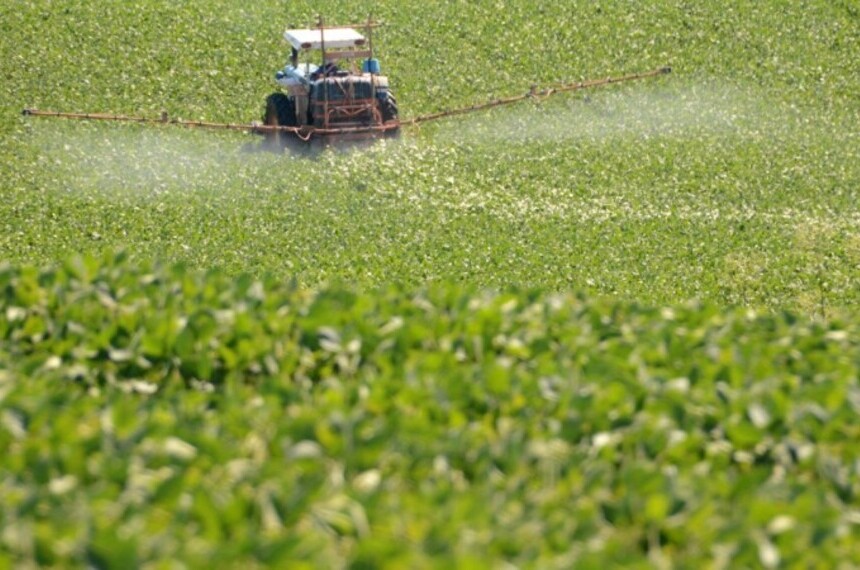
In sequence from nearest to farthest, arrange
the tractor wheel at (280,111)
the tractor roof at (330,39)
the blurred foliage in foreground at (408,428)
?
the blurred foliage in foreground at (408,428), the tractor roof at (330,39), the tractor wheel at (280,111)

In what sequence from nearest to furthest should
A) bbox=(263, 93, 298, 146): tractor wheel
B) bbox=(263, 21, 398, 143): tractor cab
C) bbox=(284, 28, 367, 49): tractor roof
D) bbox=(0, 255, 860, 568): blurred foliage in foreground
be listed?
1. bbox=(0, 255, 860, 568): blurred foliage in foreground
2. bbox=(263, 21, 398, 143): tractor cab
3. bbox=(284, 28, 367, 49): tractor roof
4. bbox=(263, 93, 298, 146): tractor wheel

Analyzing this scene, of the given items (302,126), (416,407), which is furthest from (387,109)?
(416,407)

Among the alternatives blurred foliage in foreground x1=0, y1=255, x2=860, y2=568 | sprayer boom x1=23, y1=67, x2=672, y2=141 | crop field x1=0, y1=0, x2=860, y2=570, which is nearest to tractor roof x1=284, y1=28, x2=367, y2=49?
sprayer boom x1=23, y1=67, x2=672, y2=141

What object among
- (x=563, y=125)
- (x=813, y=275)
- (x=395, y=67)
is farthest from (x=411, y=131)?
(x=813, y=275)

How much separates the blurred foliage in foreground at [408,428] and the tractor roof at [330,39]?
63.0 feet

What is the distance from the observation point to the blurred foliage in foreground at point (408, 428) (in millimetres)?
5977

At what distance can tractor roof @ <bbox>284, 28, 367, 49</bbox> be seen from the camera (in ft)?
94.2

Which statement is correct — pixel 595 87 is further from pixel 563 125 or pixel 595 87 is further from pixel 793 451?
pixel 793 451

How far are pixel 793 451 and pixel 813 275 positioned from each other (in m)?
14.0

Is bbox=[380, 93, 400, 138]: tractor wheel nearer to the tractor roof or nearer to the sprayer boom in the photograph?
A: the sprayer boom

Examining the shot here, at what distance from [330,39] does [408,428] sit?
2242cm

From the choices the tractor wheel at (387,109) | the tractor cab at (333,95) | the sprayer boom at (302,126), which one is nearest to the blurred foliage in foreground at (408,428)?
the sprayer boom at (302,126)

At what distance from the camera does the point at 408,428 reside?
277 inches

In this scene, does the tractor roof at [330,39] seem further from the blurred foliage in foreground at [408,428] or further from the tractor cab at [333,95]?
the blurred foliage in foreground at [408,428]
